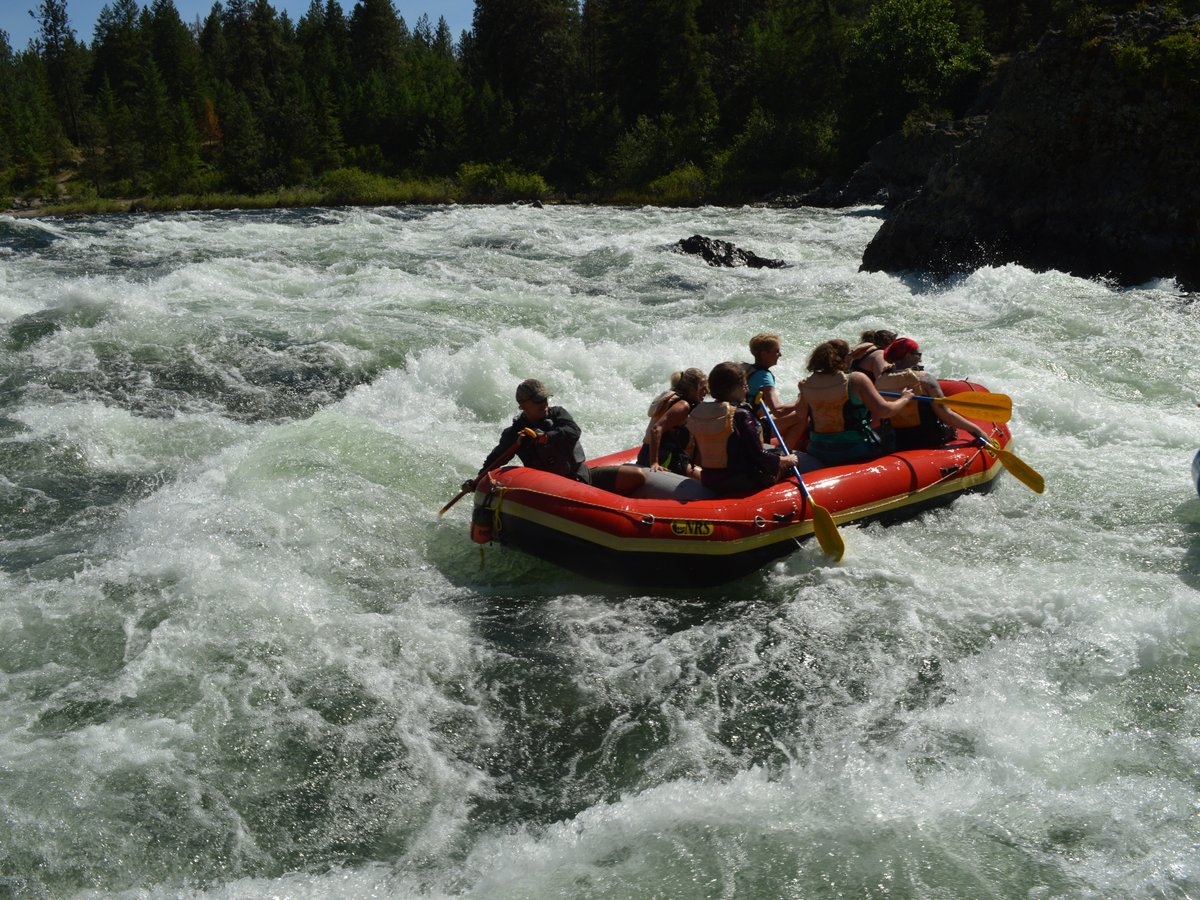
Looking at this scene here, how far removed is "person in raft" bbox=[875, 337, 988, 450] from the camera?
21.4 feet

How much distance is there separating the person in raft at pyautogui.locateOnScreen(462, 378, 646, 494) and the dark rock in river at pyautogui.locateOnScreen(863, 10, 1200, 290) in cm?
953

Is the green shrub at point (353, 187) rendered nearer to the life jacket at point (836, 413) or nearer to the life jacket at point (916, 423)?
the life jacket at point (916, 423)

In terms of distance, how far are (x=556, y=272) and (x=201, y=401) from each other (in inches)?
309

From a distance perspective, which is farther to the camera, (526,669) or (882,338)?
(882,338)

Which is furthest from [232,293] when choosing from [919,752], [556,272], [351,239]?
[919,752]

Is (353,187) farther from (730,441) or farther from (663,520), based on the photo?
(663,520)

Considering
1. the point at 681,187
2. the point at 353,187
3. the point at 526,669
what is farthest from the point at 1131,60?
the point at 353,187

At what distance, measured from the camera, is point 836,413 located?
6.25 meters

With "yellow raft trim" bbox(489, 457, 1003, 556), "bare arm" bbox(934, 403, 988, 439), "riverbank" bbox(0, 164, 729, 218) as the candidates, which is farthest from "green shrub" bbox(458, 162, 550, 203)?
"yellow raft trim" bbox(489, 457, 1003, 556)

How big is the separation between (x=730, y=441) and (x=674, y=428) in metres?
0.60

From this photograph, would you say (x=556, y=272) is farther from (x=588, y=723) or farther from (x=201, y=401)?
(x=588, y=723)

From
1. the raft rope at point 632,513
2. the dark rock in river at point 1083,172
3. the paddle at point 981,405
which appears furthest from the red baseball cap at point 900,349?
the dark rock in river at point 1083,172

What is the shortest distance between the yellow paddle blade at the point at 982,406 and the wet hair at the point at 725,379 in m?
1.89

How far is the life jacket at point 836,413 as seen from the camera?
243 inches
